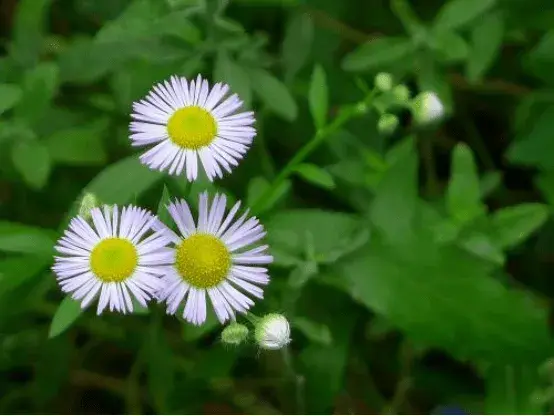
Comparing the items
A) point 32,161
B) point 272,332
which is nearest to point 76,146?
point 32,161

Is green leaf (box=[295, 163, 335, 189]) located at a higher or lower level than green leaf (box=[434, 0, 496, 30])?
lower

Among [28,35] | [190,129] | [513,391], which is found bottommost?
[513,391]

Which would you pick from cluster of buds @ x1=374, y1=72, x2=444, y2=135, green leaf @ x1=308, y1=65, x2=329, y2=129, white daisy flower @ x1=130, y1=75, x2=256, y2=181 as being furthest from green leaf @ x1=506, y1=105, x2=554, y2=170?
white daisy flower @ x1=130, y1=75, x2=256, y2=181

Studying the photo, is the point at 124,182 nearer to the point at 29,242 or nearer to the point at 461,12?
the point at 29,242

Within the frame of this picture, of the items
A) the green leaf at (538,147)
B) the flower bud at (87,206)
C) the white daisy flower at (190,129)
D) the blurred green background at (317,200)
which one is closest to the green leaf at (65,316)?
the blurred green background at (317,200)

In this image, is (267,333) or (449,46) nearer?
(267,333)

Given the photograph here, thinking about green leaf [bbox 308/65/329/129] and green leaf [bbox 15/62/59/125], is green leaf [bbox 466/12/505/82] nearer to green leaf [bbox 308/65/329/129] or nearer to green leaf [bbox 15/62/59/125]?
green leaf [bbox 308/65/329/129]
